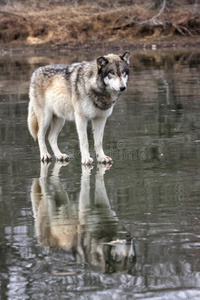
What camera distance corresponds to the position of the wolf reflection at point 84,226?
4.80 m

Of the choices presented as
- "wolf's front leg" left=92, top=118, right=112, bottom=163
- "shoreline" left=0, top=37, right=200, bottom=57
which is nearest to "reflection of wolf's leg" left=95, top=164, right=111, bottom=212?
"wolf's front leg" left=92, top=118, right=112, bottom=163

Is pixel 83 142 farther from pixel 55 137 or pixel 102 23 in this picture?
pixel 102 23

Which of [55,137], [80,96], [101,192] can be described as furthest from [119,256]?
[55,137]

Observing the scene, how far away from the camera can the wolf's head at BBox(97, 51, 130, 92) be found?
7980 mm

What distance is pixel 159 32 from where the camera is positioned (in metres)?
35.4

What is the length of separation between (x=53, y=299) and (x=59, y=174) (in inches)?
157

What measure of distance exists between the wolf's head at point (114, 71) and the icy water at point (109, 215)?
1103 millimetres

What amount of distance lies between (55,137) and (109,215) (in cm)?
353

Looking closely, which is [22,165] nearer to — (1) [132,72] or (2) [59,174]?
(2) [59,174]

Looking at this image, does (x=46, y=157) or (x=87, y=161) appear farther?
(x=46, y=157)

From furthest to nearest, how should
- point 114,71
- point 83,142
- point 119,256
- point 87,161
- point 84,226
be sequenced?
point 83,142 < point 87,161 < point 114,71 < point 84,226 < point 119,256

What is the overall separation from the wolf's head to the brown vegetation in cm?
2714

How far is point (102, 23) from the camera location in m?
36.9

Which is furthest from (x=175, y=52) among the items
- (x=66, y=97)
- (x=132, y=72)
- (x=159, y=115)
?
(x=66, y=97)
